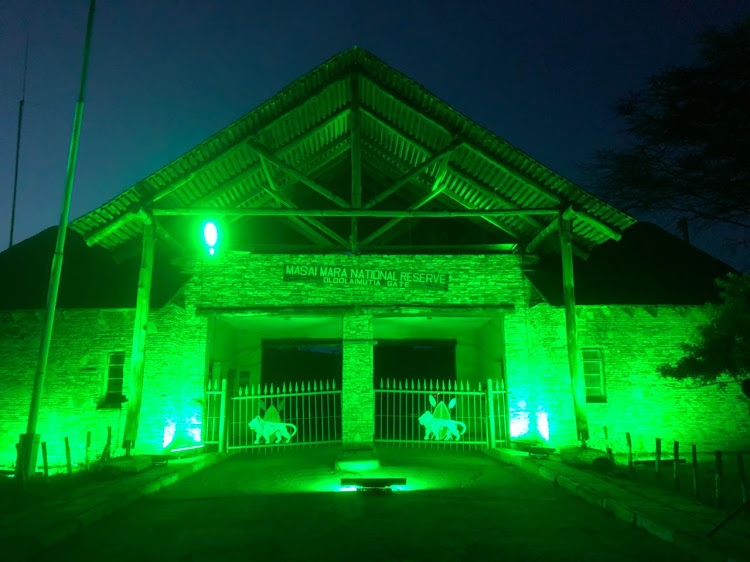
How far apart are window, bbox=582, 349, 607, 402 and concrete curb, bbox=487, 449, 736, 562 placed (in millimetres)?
3768

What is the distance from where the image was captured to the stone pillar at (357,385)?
14234 mm

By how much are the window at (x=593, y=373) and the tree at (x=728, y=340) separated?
4.03m

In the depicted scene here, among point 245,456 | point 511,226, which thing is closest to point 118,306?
point 245,456

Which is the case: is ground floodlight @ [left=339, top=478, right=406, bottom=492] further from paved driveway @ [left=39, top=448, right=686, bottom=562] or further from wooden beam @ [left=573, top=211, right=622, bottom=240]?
wooden beam @ [left=573, top=211, right=622, bottom=240]

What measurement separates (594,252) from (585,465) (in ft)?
26.2

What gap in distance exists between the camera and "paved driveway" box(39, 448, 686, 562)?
5.72m

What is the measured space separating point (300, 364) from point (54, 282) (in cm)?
1745

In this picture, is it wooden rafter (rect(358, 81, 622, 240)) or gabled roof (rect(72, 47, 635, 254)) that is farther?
wooden rafter (rect(358, 81, 622, 240))

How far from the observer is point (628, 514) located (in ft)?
22.7

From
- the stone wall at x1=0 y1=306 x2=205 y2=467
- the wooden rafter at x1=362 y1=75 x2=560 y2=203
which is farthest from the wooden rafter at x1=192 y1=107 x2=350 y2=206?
the stone wall at x1=0 y1=306 x2=205 y2=467

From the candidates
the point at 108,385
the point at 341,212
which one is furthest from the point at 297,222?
the point at 108,385

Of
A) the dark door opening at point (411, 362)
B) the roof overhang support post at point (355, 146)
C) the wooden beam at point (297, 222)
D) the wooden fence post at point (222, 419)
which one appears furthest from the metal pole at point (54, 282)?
the dark door opening at point (411, 362)

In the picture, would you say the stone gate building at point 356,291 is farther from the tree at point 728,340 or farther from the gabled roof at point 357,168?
the tree at point 728,340

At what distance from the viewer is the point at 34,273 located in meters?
16.0
